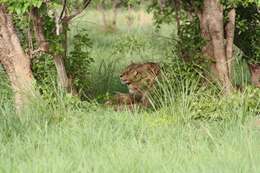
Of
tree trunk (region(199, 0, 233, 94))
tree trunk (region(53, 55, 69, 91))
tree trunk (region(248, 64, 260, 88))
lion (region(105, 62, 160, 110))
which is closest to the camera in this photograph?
tree trunk (region(53, 55, 69, 91))

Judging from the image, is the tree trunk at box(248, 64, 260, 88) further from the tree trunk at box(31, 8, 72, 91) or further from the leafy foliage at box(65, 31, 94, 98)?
the tree trunk at box(31, 8, 72, 91)

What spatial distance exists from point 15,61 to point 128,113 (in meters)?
1.37

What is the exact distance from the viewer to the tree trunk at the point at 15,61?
292 inches

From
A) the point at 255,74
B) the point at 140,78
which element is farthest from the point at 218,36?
the point at 255,74

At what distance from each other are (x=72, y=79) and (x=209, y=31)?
5.90ft

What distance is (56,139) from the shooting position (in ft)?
20.4

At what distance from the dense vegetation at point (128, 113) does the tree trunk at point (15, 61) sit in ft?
0.09

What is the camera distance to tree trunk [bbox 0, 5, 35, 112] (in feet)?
24.3

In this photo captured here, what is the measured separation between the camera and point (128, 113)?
7219 millimetres

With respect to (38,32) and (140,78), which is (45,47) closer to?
(38,32)

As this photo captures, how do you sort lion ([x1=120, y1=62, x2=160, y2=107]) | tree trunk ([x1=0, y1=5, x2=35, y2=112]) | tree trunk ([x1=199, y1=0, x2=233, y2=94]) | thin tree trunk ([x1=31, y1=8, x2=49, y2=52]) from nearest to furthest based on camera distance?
1. tree trunk ([x1=0, y1=5, x2=35, y2=112])
2. thin tree trunk ([x1=31, y1=8, x2=49, y2=52])
3. tree trunk ([x1=199, y1=0, x2=233, y2=94])
4. lion ([x1=120, y1=62, x2=160, y2=107])

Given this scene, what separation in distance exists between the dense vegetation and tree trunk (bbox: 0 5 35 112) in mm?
27

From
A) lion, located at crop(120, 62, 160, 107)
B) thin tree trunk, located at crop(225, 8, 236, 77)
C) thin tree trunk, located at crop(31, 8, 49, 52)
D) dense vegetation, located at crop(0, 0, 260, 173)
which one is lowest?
lion, located at crop(120, 62, 160, 107)

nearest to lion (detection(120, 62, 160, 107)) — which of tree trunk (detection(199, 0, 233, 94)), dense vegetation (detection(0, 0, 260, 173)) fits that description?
dense vegetation (detection(0, 0, 260, 173))
